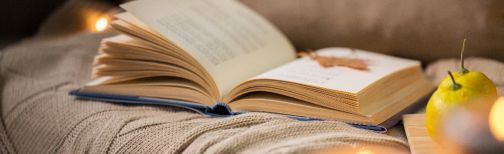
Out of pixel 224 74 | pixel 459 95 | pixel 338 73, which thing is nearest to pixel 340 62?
pixel 338 73

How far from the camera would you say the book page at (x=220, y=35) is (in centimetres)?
101

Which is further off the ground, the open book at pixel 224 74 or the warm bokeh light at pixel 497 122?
the open book at pixel 224 74

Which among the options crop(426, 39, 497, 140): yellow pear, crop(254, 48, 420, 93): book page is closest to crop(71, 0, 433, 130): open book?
crop(254, 48, 420, 93): book page

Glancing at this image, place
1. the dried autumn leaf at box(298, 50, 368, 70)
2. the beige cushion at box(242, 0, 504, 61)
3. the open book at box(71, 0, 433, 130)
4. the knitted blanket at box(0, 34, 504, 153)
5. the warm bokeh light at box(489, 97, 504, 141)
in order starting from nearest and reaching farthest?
the warm bokeh light at box(489, 97, 504, 141)
the knitted blanket at box(0, 34, 504, 153)
the open book at box(71, 0, 433, 130)
the dried autumn leaf at box(298, 50, 368, 70)
the beige cushion at box(242, 0, 504, 61)

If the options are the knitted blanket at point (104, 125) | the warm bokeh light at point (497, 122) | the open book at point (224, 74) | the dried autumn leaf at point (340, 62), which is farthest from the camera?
the dried autumn leaf at point (340, 62)

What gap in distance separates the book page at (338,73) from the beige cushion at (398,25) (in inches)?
4.1

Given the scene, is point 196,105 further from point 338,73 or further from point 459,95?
point 459,95

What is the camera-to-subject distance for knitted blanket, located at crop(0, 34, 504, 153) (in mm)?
793

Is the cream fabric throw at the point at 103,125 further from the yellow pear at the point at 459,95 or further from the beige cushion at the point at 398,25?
the beige cushion at the point at 398,25

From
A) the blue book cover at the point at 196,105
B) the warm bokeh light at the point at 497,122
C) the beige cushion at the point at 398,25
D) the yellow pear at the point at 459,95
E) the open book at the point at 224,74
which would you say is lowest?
the warm bokeh light at the point at 497,122

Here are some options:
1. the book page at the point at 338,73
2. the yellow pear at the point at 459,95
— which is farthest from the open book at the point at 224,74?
the yellow pear at the point at 459,95

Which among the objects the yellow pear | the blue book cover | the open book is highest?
the open book

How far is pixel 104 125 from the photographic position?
0.96m

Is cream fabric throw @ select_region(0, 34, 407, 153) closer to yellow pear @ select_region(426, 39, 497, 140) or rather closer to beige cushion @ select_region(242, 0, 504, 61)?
yellow pear @ select_region(426, 39, 497, 140)
